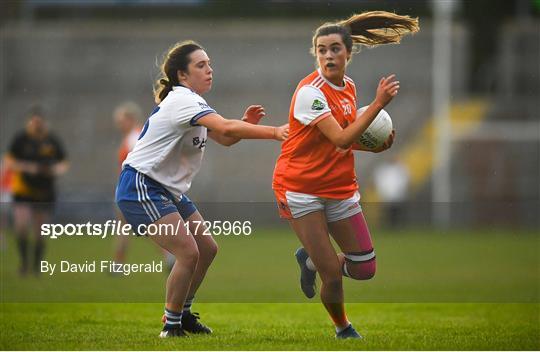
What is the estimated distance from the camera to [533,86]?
89.4ft

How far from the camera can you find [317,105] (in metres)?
6.01

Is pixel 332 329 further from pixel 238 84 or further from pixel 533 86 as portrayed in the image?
pixel 533 86

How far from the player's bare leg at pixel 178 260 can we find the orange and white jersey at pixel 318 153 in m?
0.67

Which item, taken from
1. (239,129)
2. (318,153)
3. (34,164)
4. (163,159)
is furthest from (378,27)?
(34,164)

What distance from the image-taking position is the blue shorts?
6.13m

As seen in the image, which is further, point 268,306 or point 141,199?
point 268,306

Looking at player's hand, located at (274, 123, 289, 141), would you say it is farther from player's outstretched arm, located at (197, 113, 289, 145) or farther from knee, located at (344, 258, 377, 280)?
knee, located at (344, 258, 377, 280)

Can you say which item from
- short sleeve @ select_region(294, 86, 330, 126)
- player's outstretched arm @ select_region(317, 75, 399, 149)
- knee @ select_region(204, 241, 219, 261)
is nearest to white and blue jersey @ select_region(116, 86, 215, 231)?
knee @ select_region(204, 241, 219, 261)

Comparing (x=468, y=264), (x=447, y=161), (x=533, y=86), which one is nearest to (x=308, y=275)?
(x=468, y=264)

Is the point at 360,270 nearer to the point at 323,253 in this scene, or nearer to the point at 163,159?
Result: the point at 323,253

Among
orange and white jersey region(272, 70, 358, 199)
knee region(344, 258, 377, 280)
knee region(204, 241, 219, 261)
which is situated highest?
orange and white jersey region(272, 70, 358, 199)

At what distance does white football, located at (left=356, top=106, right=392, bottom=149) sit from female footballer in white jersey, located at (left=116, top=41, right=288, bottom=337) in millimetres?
683

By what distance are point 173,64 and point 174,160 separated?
600mm

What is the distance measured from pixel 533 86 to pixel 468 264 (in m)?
17.7
